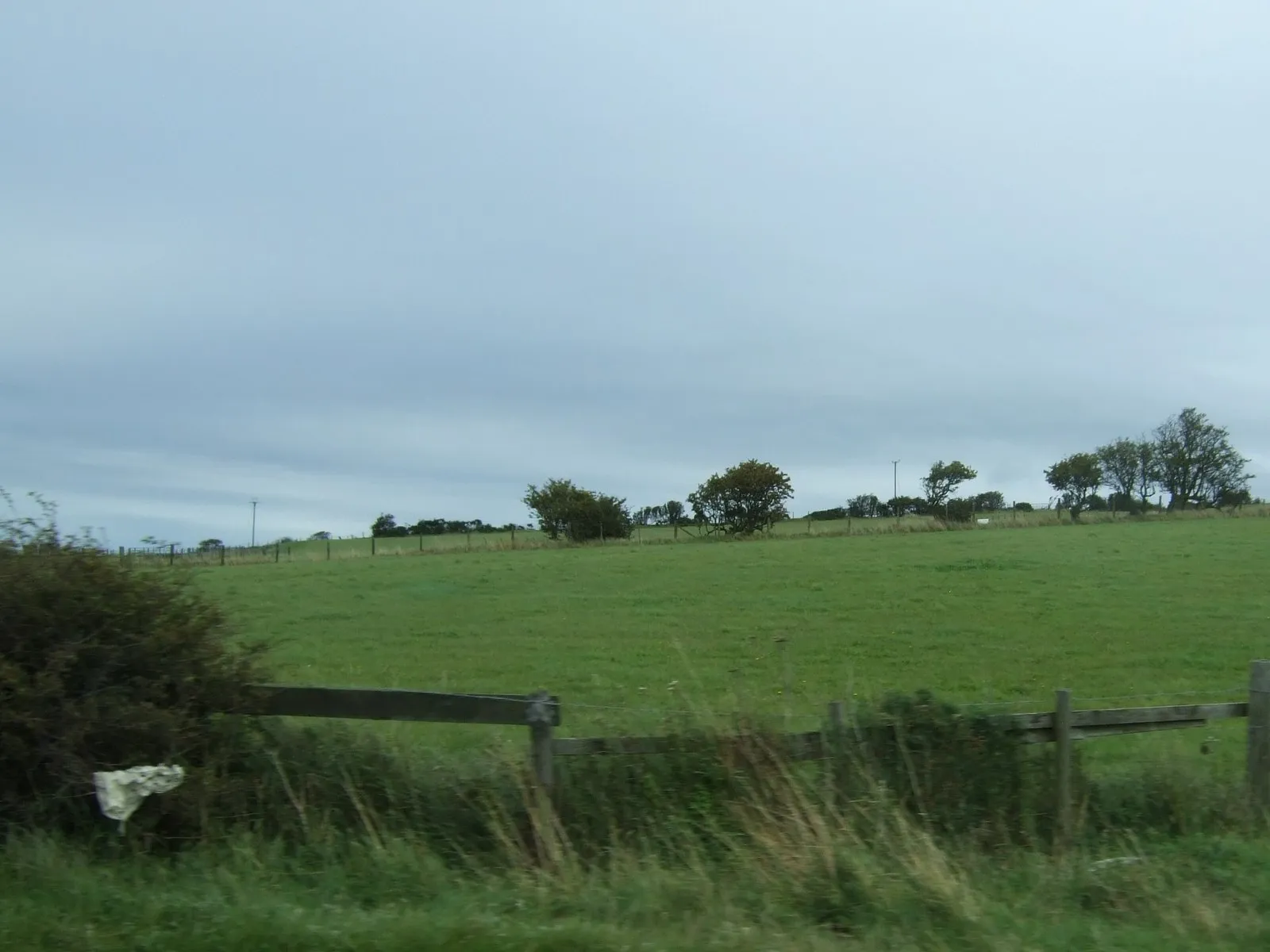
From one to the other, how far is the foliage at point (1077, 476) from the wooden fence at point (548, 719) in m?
132

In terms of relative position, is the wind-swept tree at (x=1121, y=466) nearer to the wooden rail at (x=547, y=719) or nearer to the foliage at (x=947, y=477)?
the foliage at (x=947, y=477)

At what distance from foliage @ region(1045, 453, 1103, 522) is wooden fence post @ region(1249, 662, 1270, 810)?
13093 cm

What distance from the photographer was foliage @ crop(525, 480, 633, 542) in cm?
8825

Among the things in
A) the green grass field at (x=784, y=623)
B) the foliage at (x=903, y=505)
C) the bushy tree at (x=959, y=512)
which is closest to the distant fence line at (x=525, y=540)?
the bushy tree at (x=959, y=512)

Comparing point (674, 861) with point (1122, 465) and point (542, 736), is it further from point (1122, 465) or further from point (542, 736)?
point (1122, 465)

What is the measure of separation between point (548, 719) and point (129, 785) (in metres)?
3.02

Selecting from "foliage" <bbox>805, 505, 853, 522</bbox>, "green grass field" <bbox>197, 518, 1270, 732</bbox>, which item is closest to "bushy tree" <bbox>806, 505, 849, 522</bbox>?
"foliage" <bbox>805, 505, 853, 522</bbox>

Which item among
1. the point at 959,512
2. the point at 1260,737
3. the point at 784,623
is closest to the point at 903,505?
the point at 959,512

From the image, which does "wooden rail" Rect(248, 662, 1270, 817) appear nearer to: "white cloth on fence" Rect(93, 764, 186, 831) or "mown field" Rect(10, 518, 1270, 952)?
"mown field" Rect(10, 518, 1270, 952)

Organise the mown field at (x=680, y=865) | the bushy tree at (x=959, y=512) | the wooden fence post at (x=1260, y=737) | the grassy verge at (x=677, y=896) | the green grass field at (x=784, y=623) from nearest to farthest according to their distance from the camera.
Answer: the grassy verge at (x=677, y=896), the mown field at (x=680, y=865), the wooden fence post at (x=1260, y=737), the green grass field at (x=784, y=623), the bushy tree at (x=959, y=512)

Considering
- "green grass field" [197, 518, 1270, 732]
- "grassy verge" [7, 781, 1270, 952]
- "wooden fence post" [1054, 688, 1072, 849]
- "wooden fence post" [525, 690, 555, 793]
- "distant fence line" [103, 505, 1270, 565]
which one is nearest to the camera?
"grassy verge" [7, 781, 1270, 952]

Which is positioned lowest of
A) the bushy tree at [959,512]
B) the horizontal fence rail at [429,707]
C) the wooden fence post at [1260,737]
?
the wooden fence post at [1260,737]

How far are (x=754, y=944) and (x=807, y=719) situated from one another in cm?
402

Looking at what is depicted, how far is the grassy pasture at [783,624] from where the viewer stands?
1664 cm
